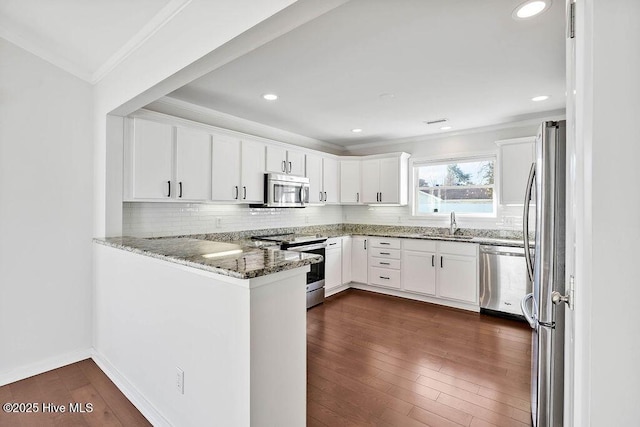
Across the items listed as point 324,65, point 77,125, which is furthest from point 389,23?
point 77,125

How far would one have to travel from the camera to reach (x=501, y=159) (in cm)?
412

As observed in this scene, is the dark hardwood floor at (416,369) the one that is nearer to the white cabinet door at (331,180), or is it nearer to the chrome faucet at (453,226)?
the chrome faucet at (453,226)

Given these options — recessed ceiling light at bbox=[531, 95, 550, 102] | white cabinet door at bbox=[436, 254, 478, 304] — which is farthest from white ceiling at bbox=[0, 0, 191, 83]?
white cabinet door at bbox=[436, 254, 478, 304]

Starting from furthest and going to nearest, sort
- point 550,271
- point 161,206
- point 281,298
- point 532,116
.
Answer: point 532,116 → point 161,206 → point 550,271 → point 281,298

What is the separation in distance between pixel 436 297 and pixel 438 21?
3.53 metres

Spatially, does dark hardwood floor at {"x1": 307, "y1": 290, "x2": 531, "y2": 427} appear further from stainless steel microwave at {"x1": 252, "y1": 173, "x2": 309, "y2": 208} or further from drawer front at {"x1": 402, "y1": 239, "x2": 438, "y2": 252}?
stainless steel microwave at {"x1": 252, "y1": 173, "x2": 309, "y2": 208}

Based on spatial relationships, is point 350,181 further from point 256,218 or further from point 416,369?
point 416,369

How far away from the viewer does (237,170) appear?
145 inches

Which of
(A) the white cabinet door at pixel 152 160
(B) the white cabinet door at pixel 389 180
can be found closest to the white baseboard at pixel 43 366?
(A) the white cabinet door at pixel 152 160

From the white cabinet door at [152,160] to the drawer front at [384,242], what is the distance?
3044mm

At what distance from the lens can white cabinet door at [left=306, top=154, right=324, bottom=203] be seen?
4820 millimetres

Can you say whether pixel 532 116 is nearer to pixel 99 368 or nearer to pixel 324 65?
pixel 324 65

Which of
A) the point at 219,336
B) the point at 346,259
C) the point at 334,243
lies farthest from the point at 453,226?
the point at 219,336

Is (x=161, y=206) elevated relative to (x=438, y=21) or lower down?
lower down
